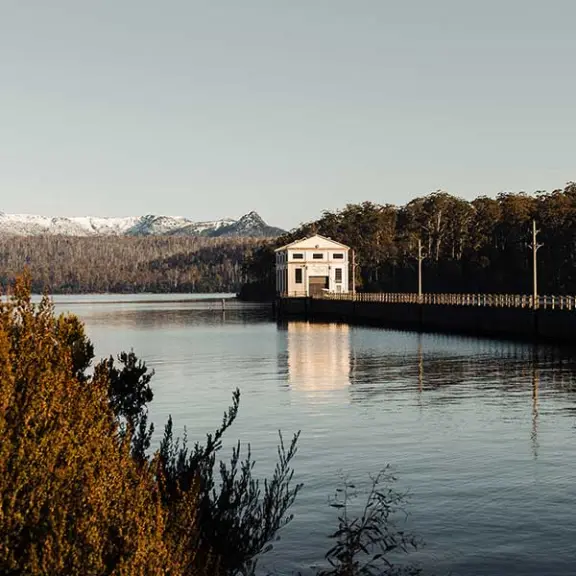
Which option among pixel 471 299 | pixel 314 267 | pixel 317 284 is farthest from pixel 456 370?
pixel 317 284

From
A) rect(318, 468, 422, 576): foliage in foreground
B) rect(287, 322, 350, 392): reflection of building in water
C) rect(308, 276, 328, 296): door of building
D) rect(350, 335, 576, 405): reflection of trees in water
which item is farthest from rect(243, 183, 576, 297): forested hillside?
rect(318, 468, 422, 576): foliage in foreground

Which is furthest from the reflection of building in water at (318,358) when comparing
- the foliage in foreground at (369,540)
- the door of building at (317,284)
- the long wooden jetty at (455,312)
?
the door of building at (317,284)

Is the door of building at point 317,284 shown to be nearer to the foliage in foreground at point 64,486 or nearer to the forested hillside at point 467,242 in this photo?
the forested hillside at point 467,242

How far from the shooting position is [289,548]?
17.8 meters

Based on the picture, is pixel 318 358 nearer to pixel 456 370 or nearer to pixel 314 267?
pixel 456 370

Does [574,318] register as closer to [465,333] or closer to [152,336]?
[465,333]

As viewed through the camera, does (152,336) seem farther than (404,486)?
Yes

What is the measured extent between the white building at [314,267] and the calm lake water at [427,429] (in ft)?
251

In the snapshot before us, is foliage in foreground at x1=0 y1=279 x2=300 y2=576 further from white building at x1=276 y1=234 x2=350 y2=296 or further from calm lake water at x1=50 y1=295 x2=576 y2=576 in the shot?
white building at x1=276 y1=234 x2=350 y2=296

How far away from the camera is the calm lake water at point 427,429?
1795 cm

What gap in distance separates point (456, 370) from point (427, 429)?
22450mm

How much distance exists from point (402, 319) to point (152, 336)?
3059cm

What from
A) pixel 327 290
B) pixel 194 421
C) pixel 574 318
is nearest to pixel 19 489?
pixel 194 421

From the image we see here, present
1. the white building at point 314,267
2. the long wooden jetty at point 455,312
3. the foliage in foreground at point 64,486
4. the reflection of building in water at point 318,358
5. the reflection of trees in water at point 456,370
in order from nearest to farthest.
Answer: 1. the foliage in foreground at point 64,486
2. the reflection of trees in water at point 456,370
3. the reflection of building in water at point 318,358
4. the long wooden jetty at point 455,312
5. the white building at point 314,267
